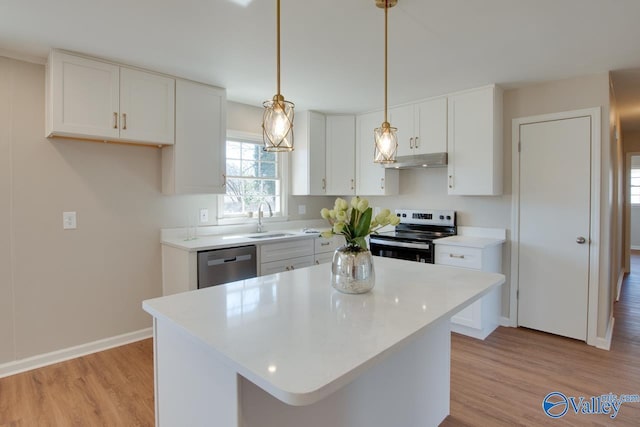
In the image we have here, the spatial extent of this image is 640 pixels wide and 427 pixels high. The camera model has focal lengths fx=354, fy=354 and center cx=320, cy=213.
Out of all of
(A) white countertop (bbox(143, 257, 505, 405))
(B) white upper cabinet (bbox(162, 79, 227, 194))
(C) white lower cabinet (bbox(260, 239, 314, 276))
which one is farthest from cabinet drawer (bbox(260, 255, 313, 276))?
(A) white countertop (bbox(143, 257, 505, 405))

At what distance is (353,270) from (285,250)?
2.01 m

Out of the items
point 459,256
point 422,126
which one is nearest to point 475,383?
point 459,256

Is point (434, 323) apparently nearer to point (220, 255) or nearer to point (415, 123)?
point (220, 255)

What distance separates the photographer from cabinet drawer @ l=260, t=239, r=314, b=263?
3.33 meters

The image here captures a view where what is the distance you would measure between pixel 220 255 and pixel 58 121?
4.92ft

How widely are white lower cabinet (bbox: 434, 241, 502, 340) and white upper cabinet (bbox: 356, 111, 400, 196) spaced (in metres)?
1.06

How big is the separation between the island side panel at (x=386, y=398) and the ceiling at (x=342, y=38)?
178cm

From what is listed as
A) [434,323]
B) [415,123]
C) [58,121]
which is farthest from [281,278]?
[415,123]

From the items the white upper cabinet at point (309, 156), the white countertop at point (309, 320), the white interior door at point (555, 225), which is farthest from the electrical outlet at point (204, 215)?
the white interior door at point (555, 225)

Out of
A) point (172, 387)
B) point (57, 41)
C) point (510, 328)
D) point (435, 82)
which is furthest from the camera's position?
point (510, 328)

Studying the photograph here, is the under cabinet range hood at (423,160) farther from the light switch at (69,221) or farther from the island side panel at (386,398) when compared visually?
the light switch at (69,221)

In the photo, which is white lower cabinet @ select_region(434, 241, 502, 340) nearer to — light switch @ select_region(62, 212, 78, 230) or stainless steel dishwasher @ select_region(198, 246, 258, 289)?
stainless steel dishwasher @ select_region(198, 246, 258, 289)

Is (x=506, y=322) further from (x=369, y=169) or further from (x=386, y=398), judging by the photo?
(x=386, y=398)

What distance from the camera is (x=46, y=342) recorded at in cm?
276
